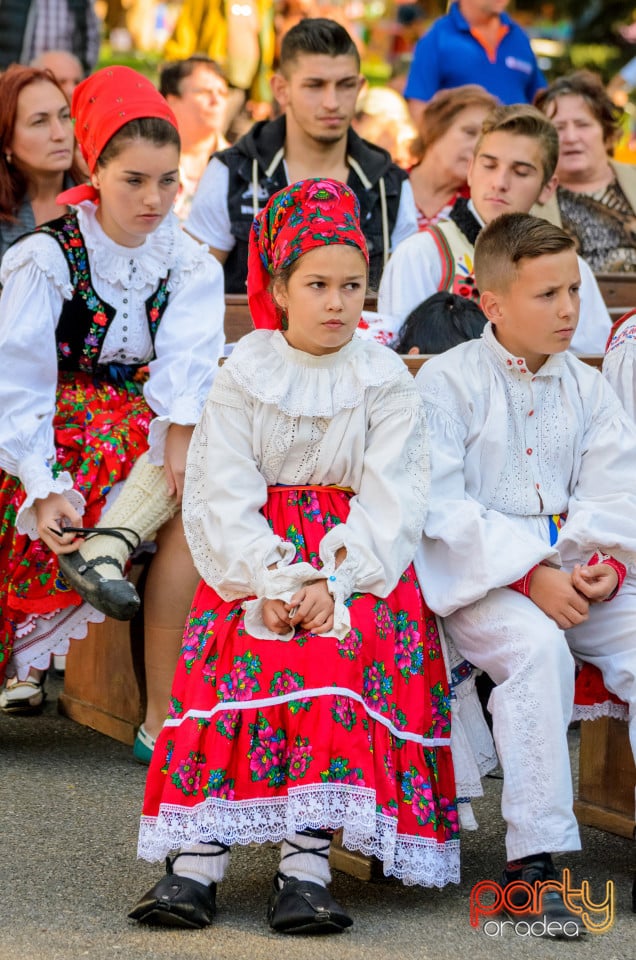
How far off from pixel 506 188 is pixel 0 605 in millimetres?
1984

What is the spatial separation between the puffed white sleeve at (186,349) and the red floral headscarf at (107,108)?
36 centimetres

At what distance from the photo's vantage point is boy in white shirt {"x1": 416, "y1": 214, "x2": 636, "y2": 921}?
115 inches

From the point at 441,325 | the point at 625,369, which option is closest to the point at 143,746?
the point at 441,325

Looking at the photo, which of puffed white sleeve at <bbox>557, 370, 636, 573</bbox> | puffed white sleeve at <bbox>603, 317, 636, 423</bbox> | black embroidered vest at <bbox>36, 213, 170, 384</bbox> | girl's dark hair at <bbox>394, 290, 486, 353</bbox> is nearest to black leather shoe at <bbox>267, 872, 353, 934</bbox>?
puffed white sleeve at <bbox>557, 370, 636, 573</bbox>

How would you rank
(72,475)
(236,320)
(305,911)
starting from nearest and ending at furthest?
1. (305,911)
2. (72,475)
3. (236,320)

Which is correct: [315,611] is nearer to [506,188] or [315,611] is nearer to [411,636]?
[411,636]

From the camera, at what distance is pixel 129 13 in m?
16.3

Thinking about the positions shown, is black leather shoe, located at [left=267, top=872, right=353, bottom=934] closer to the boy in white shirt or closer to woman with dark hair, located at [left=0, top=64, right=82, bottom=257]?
the boy in white shirt

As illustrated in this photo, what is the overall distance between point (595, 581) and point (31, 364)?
158 centimetres

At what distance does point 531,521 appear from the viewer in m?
3.28

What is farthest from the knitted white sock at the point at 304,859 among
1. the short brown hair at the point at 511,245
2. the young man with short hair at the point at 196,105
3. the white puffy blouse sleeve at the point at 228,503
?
the young man with short hair at the point at 196,105

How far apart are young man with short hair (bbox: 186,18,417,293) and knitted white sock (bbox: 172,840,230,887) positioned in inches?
116

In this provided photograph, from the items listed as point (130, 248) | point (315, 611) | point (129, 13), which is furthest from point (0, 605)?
point (129, 13)

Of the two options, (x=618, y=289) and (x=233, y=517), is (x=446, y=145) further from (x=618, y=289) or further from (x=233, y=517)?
(x=233, y=517)
